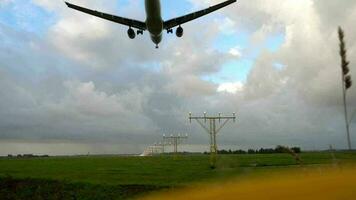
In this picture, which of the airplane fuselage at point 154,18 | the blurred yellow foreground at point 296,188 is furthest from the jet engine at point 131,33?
the blurred yellow foreground at point 296,188

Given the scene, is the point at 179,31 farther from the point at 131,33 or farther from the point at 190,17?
the point at 131,33

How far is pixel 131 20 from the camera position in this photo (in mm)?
42250

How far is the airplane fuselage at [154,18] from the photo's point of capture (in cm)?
3856

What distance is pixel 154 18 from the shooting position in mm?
38844

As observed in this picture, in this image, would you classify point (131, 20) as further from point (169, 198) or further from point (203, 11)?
point (169, 198)

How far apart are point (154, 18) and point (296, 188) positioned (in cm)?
3699

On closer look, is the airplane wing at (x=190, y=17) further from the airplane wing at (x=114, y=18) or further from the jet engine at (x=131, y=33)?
the jet engine at (x=131, y=33)

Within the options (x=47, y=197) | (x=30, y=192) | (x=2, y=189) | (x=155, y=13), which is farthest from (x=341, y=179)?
(x=155, y=13)

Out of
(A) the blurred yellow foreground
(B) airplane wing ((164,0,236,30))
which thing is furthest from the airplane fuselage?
(A) the blurred yellow foreground

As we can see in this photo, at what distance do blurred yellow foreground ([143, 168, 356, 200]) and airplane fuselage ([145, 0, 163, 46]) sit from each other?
36.2 meters

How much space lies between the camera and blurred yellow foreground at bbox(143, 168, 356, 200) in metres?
2.37

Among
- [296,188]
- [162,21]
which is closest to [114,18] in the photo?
[162,21]

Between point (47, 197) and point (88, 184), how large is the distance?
9.06 feet

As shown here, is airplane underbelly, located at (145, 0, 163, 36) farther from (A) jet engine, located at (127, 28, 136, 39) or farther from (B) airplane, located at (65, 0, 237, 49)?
(A) jet engine, located at (127, 28, 136, 39)
